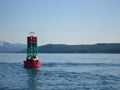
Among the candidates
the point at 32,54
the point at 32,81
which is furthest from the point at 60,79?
the point at 32,54

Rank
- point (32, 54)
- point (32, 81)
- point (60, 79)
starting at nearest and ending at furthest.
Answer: point (32, 81)
point (60, 79)
point (32, 54)

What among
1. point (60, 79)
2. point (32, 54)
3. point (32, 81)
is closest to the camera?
point (32, 81)

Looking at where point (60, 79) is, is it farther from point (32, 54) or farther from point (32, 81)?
point (32, 54)

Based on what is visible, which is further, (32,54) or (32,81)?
(32,54)

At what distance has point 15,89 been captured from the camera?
35094 mm

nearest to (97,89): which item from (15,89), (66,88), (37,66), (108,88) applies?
(108,88)

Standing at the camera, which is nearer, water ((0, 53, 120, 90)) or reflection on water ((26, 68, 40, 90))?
water ((0, 53, 120, 90))

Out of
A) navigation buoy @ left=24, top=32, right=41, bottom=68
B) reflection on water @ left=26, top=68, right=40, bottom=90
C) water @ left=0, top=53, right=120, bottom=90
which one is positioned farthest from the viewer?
navigation buoy @ left=24, top=32, right=41, bottom=68

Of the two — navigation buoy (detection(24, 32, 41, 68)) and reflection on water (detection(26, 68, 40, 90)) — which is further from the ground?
navigation buoy (detection(24, 32, 41, 68))

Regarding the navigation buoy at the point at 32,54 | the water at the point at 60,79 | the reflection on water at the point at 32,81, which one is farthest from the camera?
the navigation buoy at the point at 32,54

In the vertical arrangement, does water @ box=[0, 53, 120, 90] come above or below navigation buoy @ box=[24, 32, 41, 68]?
below

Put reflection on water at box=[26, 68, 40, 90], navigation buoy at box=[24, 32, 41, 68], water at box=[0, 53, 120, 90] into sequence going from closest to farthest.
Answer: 1. water at box=[0, 53, 120, 90]
2. reflection on water at box=[26, 68, 40, 90]
3. navigation buoy at box=[24, 32, 41, 68]

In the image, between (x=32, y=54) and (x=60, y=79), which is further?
(x=32, y=54)

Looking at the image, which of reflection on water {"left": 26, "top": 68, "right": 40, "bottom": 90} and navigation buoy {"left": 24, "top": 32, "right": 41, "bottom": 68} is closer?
reflection on water {"left": 26, "top": 68, "right": 40, "bottom": 90}
